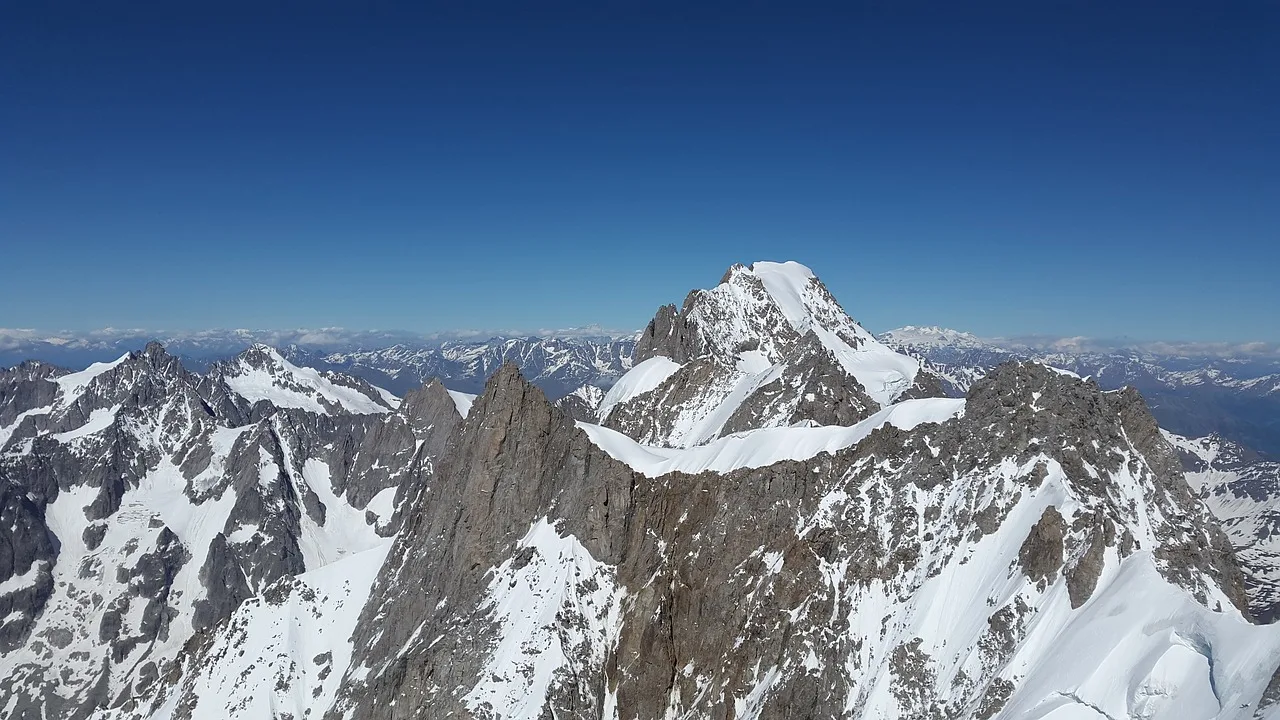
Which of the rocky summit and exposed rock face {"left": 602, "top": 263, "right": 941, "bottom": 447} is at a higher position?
exposed rock face {"left": 602, "top": 263, "right": 941, "bottom": 447}

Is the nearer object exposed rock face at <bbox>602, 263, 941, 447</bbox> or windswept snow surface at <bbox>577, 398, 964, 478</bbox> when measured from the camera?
windswept snow surface at <bbox>577, 398, 964, 478</bbox>

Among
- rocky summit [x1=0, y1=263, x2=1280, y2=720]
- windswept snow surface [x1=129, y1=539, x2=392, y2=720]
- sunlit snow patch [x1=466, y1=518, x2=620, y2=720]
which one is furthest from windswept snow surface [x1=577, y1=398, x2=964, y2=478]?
windswept snow surface [x1=129, y1=539, x2=392, y2=720]

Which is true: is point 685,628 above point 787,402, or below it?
below

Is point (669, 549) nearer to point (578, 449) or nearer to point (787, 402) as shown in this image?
point (578, 449)

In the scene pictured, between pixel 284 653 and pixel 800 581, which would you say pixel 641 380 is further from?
pixel 800 581

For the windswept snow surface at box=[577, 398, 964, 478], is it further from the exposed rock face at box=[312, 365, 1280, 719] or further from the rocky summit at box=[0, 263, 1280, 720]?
the exposed rock face at box=[312, 365, 1280, 719]

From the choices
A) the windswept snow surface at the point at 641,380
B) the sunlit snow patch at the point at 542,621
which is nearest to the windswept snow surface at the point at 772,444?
the sunlit snow patch at the point at 542,621

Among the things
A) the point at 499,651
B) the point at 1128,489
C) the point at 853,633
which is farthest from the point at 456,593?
the point at 1128,489

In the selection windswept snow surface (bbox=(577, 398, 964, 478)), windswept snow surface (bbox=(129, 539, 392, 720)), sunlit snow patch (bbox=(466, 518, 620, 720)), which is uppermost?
windswept snow surface (bbox=(577, 398, 964, 478))
